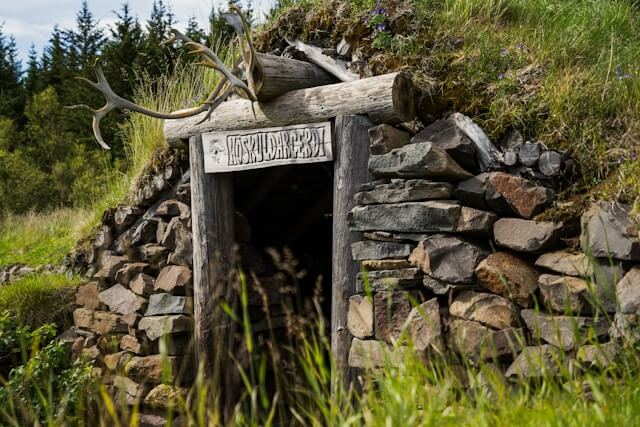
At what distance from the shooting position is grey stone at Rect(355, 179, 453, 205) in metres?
4.61

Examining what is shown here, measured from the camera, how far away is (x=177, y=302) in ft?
20.3

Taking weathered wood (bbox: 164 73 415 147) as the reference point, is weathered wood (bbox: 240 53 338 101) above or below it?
above

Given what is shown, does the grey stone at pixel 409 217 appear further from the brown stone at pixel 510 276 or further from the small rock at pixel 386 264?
the brown stone at pixel 510 276

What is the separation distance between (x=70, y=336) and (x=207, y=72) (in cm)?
278

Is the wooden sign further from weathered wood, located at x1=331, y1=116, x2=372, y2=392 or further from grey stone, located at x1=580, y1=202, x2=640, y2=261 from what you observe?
grey stone, located at x1=580, y1=202, x2=640, y2=261

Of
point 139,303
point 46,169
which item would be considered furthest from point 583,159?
point 46,169

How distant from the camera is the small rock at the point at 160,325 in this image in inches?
240

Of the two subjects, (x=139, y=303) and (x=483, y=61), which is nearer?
(x=483, y=61)

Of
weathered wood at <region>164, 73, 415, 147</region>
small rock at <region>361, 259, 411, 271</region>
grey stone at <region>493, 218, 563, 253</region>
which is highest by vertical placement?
weathered wood at <region>164, 73, 415, 147</region>

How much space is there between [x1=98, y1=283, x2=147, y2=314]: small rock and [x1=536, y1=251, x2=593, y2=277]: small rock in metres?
3.54

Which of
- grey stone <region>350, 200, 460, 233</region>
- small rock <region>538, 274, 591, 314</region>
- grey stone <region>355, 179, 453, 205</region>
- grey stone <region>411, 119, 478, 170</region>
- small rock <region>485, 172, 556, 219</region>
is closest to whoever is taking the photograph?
→ small rock <region>538, 274, 591, 314</region>

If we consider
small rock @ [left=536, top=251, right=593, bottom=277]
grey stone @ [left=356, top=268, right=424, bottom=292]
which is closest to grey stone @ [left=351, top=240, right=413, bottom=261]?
grey stone @ [left=356, top=268, right=424, bottom=292]

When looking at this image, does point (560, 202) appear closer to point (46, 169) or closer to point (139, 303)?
point (139, 303)

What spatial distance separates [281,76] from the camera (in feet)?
17.9
